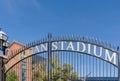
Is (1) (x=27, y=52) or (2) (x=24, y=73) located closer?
(1) (x=27, y=52)

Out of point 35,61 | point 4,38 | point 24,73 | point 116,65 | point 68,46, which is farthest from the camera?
point 24,73

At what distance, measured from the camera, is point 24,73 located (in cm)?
3844

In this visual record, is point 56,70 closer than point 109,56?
No

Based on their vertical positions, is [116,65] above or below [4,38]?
below

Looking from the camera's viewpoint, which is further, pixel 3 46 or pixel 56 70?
pixel 56 70

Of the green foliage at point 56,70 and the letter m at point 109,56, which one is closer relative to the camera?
the letter m at point 109,56

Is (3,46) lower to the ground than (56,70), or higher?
higher

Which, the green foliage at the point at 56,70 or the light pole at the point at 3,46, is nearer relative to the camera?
the light pole at the point at 3,46

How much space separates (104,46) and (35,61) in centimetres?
314

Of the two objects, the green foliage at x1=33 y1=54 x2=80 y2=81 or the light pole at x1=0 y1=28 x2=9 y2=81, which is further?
the green foliage at x1=33 y1=54 x2=80 y2=81

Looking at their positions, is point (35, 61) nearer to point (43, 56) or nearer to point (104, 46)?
point (43, 56)

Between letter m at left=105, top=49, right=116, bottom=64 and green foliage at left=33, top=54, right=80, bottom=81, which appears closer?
letter m at left=105, top=49, right=116, bottom=64

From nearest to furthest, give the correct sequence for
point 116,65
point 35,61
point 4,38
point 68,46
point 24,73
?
point 116,65 < point 68,46 < point 4,38 < point 35,61 < point 24,73

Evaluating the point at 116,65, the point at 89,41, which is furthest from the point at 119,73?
the point at 89,41
